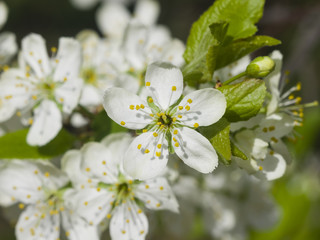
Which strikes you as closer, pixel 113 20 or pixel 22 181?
pixel 22 181

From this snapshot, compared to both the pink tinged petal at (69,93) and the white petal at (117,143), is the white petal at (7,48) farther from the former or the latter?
the white petal at (117,143)

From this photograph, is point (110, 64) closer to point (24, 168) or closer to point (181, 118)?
point (24, 168)

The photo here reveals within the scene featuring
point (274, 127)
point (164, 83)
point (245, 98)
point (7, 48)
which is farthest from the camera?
point (7, 48)

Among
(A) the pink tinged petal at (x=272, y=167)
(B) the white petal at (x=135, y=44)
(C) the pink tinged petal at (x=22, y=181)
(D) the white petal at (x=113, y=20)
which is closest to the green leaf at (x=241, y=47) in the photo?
(A) the pink tinged petal at (x=272, y=167)

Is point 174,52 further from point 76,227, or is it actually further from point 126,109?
point 76,227

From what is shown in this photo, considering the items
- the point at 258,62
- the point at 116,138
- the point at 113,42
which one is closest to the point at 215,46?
the point at 258,62

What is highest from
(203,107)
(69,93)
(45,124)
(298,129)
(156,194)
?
(203,107)

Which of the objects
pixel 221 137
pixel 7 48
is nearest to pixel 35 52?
pixel 7 48
